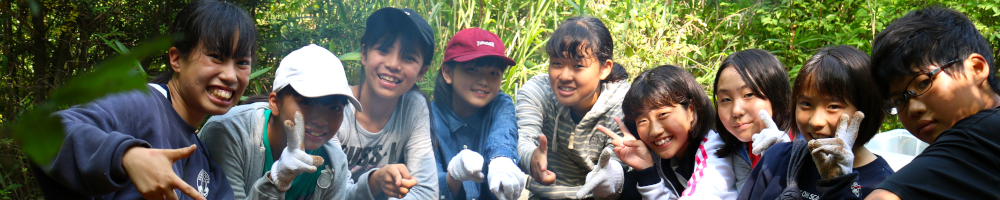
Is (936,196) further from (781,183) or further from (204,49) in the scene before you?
(204,49)

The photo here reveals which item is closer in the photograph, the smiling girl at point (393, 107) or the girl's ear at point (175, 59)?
the girl's ear at point (175, 59)

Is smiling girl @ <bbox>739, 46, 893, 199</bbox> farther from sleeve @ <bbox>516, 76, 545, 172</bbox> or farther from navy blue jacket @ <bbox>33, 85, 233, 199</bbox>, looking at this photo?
navy blue jacket @ <bbox>33, 85, 233, 199</bbox>

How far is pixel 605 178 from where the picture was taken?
2088 millimetres

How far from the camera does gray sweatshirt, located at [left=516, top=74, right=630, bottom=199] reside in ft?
7.66

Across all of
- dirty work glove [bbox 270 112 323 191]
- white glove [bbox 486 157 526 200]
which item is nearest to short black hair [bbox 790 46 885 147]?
white glove [bbox 486 157 526 200]

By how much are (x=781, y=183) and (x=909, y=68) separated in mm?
423

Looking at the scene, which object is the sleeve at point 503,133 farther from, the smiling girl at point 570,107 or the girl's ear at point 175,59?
the girl's ear at point 175,59

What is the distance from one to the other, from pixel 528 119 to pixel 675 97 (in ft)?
1.91

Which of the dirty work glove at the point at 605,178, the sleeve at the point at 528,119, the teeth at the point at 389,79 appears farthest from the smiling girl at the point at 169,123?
the dirty work glove at the point at 605,178

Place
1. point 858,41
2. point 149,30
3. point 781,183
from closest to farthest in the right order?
point 781,183 < point 149,30 < point 858,41

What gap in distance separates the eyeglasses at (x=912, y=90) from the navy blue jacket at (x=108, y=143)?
1711 millimetres

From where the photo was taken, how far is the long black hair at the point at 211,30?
1.69 meters

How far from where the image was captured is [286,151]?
175cm

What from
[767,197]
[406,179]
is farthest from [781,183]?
[406,179]
